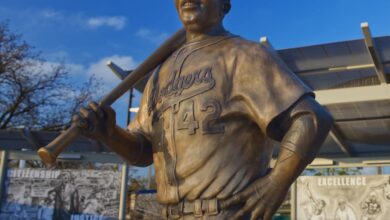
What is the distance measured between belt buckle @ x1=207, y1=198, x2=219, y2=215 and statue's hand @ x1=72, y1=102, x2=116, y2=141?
0.78m

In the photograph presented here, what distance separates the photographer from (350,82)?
13234mm

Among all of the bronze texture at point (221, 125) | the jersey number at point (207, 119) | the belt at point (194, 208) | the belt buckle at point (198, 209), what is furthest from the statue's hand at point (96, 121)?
the belt buckle at point (198, 209)

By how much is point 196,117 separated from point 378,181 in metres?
10.8

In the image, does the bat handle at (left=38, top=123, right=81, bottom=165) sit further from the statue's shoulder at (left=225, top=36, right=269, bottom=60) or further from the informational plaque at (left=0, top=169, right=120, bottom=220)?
the informational plaque at (left=0, top=169, right=120, bottom=220)

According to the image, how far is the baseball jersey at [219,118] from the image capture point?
98.2 inches

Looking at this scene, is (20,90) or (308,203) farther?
(20,90)

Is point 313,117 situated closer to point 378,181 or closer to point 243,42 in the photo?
point 243,42

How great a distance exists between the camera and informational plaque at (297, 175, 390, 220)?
40.3 feet

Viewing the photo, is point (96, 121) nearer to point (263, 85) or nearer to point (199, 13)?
point (199, 13)

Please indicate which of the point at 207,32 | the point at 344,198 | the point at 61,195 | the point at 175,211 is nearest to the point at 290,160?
the point at 175,211

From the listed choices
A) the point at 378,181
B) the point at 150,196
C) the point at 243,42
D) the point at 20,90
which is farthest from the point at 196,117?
the point at 20,90

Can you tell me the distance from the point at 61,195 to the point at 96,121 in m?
10.7

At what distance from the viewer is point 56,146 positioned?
2619mm

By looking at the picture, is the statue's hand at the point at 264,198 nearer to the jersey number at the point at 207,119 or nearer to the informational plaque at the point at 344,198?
the jersey number at the point at 207,119
